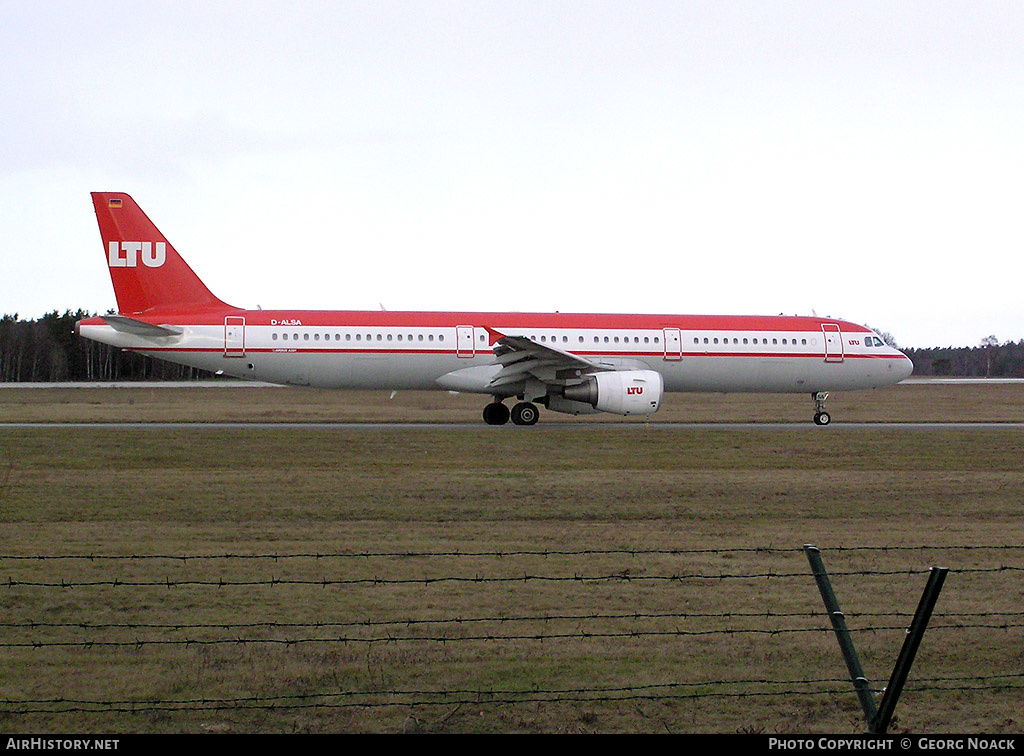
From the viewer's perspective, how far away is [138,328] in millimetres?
27328

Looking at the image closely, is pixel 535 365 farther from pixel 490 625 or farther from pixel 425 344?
pixel 490 625

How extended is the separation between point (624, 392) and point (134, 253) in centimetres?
1361

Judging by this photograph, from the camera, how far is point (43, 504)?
14758 mm

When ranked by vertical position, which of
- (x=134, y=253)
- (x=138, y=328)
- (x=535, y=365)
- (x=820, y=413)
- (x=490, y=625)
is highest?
(x=134, y=253)

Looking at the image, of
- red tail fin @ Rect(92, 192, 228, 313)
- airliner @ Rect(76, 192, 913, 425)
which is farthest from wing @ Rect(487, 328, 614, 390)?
red tail fin @ Rect(92, 192, 228, 313)

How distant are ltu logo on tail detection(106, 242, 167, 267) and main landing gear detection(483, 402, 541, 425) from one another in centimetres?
980

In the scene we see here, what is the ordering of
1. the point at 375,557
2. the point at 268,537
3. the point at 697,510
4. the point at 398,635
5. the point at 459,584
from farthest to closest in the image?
the point at 697,510 → the point at 268,537 → the point at 375,557 → the point at 459,584 → the point at 398,635

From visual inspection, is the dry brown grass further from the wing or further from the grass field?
the grass field

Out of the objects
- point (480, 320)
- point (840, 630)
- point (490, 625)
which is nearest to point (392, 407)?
point (480, 320)

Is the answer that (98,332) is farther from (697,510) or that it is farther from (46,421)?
(697,510)

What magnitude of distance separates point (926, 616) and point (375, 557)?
→ 7.05 metres


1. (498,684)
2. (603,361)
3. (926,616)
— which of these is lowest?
(498,684)

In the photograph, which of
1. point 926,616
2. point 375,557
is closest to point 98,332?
point 375,557

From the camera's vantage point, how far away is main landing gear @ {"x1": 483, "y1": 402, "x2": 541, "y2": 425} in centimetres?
2808
